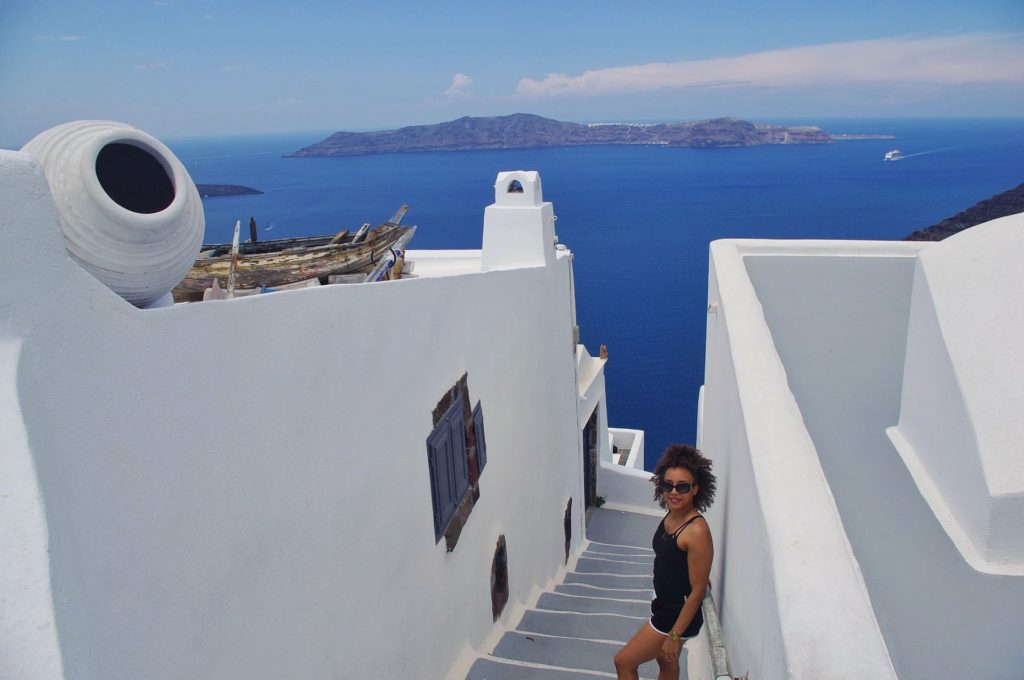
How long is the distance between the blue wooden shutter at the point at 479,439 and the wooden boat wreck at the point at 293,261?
1998 millimetres

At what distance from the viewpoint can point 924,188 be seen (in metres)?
70.1

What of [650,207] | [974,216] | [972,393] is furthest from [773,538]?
[650,207]

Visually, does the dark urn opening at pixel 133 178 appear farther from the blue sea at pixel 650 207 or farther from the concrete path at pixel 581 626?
the blue sea at pixel 650 207

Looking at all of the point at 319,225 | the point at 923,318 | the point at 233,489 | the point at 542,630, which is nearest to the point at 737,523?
the point at 923,318

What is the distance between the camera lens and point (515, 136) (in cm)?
12825

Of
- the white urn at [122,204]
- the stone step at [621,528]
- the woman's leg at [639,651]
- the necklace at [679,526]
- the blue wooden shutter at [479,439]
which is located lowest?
the stone step at [621,528]

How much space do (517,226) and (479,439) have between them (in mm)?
3470

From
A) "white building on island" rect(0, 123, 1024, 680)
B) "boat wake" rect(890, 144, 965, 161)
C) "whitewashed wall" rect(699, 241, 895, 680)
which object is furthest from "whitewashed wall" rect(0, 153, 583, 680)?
"boat wake" rect(890, 144, 965, 161)

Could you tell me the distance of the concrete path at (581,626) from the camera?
4488mm

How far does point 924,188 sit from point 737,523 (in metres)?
79.7

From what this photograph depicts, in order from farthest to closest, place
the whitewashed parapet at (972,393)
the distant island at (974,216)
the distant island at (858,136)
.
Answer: the distant island at (858,136) < the distant island at (974,216) < the whitewashed parapet at (972,393)

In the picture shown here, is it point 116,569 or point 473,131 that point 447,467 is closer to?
point 116,569

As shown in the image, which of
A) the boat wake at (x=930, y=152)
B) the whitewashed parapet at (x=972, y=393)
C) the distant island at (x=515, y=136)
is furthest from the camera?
the distant island at (x=515, y=136)

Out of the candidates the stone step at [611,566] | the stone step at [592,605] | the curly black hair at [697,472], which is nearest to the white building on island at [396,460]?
the curly black hair at [697,472]
